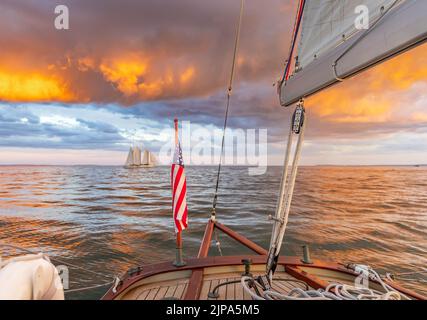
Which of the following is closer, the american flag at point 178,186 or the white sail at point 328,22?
the white sail at point 328,22

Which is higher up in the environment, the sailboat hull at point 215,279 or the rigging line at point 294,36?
the rigging line at point 294,36

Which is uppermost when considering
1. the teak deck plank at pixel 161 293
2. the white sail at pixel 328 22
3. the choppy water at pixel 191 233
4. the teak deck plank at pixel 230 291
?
the white sail at pixel 328 22

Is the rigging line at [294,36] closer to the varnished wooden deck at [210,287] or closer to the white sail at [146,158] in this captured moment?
the varnished wooden deck at [210,287]

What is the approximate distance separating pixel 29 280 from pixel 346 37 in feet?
10.9

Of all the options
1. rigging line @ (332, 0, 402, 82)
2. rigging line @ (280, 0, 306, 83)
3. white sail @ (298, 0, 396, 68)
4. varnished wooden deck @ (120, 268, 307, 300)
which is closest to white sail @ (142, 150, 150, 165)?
varnished wooden deck @ (120, 268, 307, 300)

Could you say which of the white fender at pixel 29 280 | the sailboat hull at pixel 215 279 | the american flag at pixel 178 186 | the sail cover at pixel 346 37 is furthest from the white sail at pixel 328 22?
the white fender at pixel 29 280

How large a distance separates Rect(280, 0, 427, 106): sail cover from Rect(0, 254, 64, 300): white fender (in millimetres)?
2858

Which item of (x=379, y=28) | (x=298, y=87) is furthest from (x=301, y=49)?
(x=379, y=28)

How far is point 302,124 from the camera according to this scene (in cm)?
336

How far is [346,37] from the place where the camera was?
263 centimetres

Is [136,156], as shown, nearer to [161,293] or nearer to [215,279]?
[215,279]

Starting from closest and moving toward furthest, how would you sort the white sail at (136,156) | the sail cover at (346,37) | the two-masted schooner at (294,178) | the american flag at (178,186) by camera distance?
the sail cover at (346,37) → the two-masted schooner at (294,178) → the american flag at (178,186) → the white sail at (136,156)

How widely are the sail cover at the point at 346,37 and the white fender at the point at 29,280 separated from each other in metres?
2.86

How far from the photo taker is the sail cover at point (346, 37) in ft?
6.08
